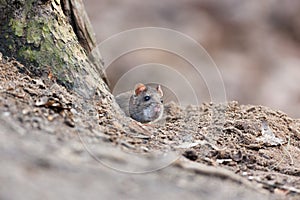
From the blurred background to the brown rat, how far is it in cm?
267

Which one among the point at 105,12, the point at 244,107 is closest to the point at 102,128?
the point at 244,107

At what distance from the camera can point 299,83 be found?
746 centimetres

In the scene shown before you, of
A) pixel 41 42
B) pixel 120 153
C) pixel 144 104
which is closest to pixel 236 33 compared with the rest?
pixel 144 104

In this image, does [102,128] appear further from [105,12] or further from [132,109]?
[105,12]

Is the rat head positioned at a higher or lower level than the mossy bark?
higher

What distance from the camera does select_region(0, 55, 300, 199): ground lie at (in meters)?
1.68

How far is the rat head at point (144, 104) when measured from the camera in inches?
161

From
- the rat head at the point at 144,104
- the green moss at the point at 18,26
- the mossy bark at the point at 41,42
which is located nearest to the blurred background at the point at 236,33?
the rat head at the point at 144,104

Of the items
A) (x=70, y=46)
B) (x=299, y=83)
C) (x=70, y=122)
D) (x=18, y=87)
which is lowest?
(x=70, y=122)

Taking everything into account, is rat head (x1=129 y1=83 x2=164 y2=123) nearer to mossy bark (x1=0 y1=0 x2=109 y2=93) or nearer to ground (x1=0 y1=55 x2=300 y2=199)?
ground (x1=0 y1=55 x2=300 y2=199)

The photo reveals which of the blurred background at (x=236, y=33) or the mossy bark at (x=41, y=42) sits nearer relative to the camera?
the mossy bark at (x=41, y=42)

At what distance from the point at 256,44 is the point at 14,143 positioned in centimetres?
665

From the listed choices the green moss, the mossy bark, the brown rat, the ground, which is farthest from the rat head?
the green moss

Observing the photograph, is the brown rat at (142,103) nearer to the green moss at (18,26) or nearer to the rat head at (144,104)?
the rat head at (144,104)
